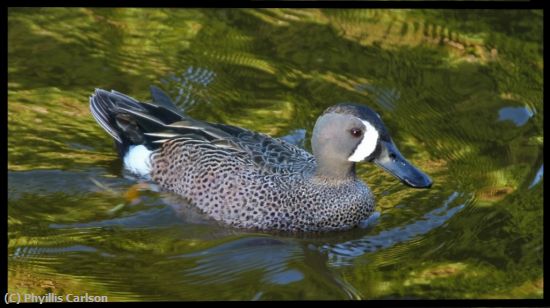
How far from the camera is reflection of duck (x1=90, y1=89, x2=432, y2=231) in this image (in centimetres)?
861

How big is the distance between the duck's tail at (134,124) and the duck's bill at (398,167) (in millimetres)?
1847

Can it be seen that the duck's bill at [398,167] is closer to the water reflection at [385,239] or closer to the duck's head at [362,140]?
the duck's head at [362,140]

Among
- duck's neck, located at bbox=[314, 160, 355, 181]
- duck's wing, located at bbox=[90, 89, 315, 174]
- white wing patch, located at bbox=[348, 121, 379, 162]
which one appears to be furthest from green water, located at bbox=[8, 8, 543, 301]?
white wing patch, located at bbox=[348, 121, 379, 162]

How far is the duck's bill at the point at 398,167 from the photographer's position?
8.59m

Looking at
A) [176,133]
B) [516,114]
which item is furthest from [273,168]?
[516,114]

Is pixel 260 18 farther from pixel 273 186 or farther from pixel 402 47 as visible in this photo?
pixel 273 186

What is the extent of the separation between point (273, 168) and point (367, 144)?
2.64ft

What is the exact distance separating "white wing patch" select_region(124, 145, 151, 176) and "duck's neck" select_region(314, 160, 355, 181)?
1442 millimetres

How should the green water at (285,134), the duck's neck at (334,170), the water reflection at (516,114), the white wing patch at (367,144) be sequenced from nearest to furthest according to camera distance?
the green water at (285,134) → the white wing patch at (367,144) → the duck's neck at (334,170) → the water reflection at (516,114)

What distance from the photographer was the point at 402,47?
38.0 ft

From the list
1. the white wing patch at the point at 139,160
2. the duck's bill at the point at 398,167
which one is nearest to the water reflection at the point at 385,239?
the duck's bill at the point at 398,167

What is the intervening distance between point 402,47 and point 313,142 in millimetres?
3068

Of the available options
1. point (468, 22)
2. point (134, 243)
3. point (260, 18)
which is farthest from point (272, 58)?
point (134, 243)

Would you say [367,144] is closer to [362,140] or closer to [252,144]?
[362,140]
